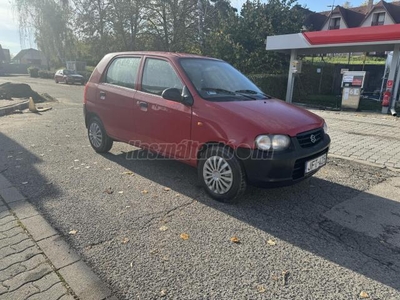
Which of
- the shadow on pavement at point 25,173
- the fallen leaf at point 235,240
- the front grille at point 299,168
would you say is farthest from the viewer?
the shadow on pavement at point 25,173

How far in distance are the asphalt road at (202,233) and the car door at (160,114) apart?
24.7 inches

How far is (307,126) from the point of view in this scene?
12.3 ft

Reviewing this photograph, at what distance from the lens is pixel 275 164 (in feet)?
11.1

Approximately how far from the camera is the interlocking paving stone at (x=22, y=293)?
2.24m

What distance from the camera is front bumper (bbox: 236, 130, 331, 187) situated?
134 inches

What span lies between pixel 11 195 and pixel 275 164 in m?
3.47

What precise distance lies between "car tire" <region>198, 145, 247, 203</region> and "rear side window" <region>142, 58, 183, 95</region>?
3.53ft

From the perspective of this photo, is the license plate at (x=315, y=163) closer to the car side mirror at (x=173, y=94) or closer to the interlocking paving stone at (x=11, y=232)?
the car side mirror at (x=173, y=94)

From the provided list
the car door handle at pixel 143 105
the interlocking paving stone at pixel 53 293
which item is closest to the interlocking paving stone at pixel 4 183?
the car door handle at pixel 143 105

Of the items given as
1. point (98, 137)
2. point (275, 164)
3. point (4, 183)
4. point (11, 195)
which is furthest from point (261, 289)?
point (98, 137)

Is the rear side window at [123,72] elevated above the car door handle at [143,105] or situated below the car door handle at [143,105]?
above

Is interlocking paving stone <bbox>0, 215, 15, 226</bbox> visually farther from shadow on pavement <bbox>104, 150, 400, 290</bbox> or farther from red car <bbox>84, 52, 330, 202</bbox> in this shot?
red car <bbox>84, 52, 330, 202</bbox>

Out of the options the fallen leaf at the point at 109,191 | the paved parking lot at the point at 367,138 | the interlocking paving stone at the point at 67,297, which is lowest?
the interlocking paving stone at the point at 67,297

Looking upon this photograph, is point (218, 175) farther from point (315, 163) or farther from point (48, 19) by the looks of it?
point (48, 19)
